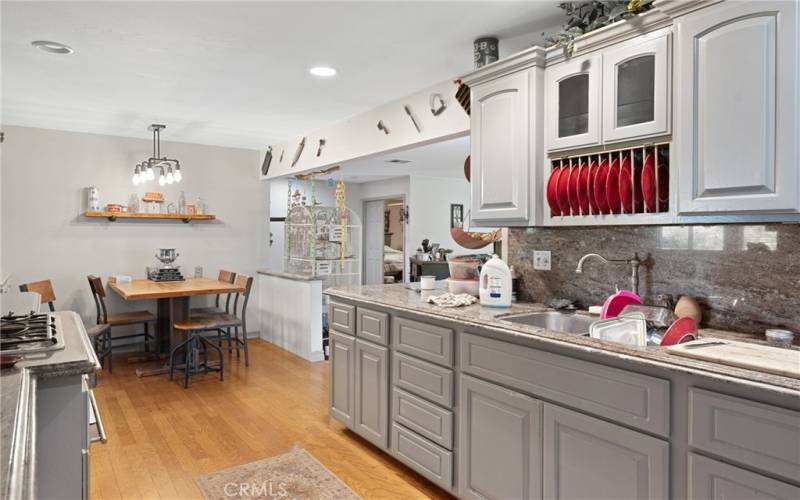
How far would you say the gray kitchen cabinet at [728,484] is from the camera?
132cm

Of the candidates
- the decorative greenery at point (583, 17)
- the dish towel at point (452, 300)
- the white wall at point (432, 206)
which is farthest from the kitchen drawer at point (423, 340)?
the white wall at point (432, 206)

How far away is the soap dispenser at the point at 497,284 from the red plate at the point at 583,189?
502mm

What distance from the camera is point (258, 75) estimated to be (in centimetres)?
327

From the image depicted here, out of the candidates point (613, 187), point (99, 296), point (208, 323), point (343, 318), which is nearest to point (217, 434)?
point (343, 318)

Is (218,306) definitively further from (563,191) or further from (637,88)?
(637,88)

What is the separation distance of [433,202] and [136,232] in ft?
14.8

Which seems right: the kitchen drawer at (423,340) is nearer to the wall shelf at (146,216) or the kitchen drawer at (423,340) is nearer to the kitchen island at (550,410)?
the kitchen island at (550,410)

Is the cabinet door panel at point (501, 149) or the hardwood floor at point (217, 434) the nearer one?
the cabinet door panel at point (501, 149)

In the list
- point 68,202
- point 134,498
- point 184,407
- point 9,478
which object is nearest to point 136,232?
point 68,202

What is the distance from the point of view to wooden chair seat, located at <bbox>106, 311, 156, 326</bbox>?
4672 millimetres

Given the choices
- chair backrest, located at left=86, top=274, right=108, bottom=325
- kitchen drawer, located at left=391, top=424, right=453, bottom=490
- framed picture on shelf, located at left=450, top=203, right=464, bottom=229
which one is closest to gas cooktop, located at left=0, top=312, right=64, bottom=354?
kitchen drawer, located at left=391, top=424, right=453, bottom=490

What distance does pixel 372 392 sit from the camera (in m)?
2.88

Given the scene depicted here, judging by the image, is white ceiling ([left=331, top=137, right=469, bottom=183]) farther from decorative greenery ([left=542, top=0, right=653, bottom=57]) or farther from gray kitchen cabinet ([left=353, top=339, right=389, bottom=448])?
decorative greenery ([left=542, top=0, right=653, bottom=57])
